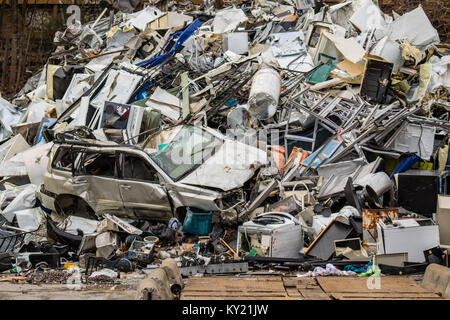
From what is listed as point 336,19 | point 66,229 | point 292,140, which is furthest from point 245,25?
point 66,229

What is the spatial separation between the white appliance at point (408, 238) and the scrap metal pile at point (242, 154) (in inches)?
0.7

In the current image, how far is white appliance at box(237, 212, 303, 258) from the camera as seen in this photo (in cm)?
643

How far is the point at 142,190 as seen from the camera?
7.24 m

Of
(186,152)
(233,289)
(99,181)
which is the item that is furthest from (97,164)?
(233,289)

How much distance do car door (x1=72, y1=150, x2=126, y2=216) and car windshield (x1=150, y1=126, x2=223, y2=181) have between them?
722 millimetres

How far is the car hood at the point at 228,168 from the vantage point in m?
7.01

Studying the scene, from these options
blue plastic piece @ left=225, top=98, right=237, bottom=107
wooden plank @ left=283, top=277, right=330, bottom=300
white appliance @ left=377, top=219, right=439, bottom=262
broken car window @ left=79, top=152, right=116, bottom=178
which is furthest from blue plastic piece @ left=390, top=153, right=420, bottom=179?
broken car window @ left=79, top=152, right=116, bottom=178

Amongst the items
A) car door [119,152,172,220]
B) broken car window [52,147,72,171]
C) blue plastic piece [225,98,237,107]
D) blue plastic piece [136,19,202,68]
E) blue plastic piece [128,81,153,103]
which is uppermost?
blue plastic piece [136,19,202,68]

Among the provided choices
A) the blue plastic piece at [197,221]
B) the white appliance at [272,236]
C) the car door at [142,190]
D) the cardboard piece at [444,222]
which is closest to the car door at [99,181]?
the car door at [142,190]

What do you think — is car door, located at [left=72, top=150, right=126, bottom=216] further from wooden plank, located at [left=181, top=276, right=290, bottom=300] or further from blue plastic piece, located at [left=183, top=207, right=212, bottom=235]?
wooden plank, located at [left=181, top=276, right=290, bottom=300]

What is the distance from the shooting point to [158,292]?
3.49 m

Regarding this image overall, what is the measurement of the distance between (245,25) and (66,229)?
26.0 ft

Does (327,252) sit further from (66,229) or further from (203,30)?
(203,30)

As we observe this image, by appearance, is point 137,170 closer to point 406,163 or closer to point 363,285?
point 363,285
